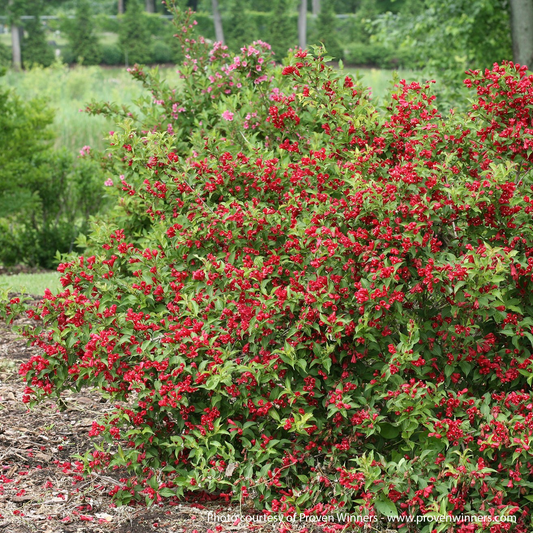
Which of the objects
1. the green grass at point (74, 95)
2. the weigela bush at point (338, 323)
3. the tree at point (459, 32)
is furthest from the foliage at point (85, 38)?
the weigela bush at point (338, 323)

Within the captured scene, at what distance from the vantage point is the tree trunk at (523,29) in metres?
9.64

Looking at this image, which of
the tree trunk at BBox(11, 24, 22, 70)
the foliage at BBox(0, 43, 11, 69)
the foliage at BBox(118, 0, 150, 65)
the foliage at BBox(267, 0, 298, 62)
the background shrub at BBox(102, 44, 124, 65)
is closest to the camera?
the tree trunk at BBox(11, 24, 22, 70)

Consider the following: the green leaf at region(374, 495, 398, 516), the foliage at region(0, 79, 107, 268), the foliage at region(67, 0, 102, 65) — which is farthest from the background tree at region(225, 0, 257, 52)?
the green leaf at region(374, 495, 398, 516)

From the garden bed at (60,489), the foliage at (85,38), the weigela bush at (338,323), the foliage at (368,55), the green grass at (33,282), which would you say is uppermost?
the foliage at (85,38)

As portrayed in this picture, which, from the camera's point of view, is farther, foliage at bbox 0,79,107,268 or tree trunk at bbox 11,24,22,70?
tree trunk at bbox 11,24,22,70

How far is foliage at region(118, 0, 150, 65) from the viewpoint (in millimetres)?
34562

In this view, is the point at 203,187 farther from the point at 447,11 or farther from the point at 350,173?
the point at 447,11

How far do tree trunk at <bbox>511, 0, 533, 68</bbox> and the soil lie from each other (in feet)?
26.3

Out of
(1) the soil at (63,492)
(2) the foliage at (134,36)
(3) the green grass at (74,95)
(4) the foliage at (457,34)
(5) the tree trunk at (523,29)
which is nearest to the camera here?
Answer: (1) the soil at (63,492)

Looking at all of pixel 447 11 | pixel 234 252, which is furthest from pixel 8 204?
pixel 447 11

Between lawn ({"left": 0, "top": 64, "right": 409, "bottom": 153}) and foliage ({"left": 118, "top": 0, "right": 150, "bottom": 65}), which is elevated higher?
foliage ({"left": 118, "top": 0, "right": 150, "bottom": 65})

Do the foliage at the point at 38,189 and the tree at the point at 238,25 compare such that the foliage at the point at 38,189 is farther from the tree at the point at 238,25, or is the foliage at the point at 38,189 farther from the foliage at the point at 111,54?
the foliage at the point at 111,54

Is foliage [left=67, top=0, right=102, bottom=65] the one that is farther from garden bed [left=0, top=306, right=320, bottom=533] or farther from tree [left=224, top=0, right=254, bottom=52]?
garden bed [left=0, top=306, right=320, bottom=533]

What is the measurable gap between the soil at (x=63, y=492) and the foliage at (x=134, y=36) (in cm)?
3262
